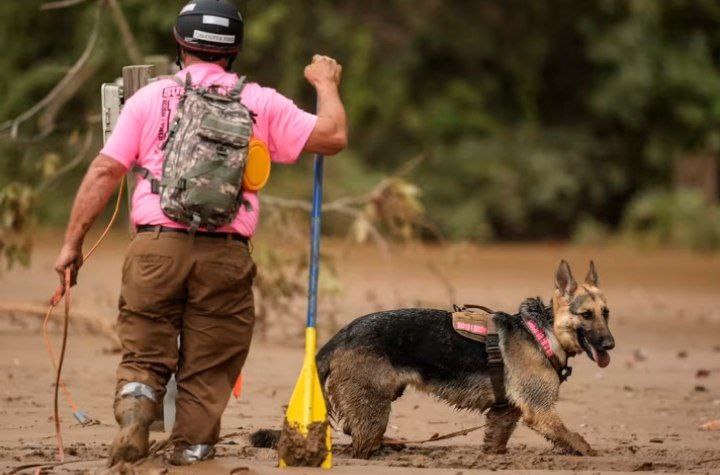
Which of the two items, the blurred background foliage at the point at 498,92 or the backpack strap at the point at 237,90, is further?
the blurred background foliage at the point at 498,92

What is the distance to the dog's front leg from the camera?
7.39 metres

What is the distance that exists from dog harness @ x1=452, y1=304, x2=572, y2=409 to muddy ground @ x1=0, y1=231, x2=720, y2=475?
39 cm

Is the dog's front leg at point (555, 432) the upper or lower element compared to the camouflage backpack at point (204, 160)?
lower

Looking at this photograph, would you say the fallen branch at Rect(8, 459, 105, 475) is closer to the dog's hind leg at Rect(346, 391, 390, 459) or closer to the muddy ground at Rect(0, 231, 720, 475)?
A: the muddy ground at Rect(0, 231, 720, 475)

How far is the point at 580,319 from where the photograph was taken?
24.6 feet

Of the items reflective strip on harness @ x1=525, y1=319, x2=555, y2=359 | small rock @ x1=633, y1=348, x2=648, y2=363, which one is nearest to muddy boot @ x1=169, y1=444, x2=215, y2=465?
reflective strip on harness @ x1=525, y1=319, x2=555, y2=359

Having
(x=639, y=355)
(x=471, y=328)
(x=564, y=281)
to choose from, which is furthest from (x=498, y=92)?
(x=471, y=328)

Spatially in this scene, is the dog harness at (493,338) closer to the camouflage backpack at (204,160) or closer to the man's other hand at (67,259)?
the camouflage backpack at (204,160)

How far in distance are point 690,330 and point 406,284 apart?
4.63 meters

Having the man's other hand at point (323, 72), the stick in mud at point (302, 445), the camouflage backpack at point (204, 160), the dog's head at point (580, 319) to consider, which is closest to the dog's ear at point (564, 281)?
the dog's head at point (580, 319)

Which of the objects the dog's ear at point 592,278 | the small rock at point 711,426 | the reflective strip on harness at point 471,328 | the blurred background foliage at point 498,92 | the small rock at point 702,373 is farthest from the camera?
the blurred background foliage at point 498,92

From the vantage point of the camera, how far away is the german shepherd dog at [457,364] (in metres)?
7.27

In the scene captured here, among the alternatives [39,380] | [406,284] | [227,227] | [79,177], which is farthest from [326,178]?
[227,227]

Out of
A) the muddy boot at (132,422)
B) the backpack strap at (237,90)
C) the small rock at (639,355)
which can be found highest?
the backpack strap at (237,90)
